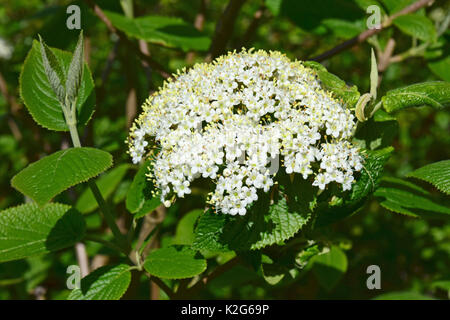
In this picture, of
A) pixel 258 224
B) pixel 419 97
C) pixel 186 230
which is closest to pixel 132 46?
pixel 186 230

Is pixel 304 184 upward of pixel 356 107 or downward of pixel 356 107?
downward

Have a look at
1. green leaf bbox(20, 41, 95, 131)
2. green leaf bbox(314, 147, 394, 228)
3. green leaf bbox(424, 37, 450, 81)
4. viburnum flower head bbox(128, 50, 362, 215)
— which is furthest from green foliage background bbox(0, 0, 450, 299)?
green leaf bbox(20, 41, 95, 131)

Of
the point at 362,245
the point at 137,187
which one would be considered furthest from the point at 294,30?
the point at 137,187

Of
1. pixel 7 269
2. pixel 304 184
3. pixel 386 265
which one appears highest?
pixel 304 184

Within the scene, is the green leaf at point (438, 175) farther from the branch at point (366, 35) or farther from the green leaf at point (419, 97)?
the branch at point (366, 35)

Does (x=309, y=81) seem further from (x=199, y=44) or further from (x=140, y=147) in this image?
(x=199, y=44)

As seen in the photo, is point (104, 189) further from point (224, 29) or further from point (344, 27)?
point (344, 27)

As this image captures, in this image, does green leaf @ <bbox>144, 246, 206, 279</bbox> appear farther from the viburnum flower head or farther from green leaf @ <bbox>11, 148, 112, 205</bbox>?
green leaf @ <bbox>11, 148, 112, 205</bbox>
